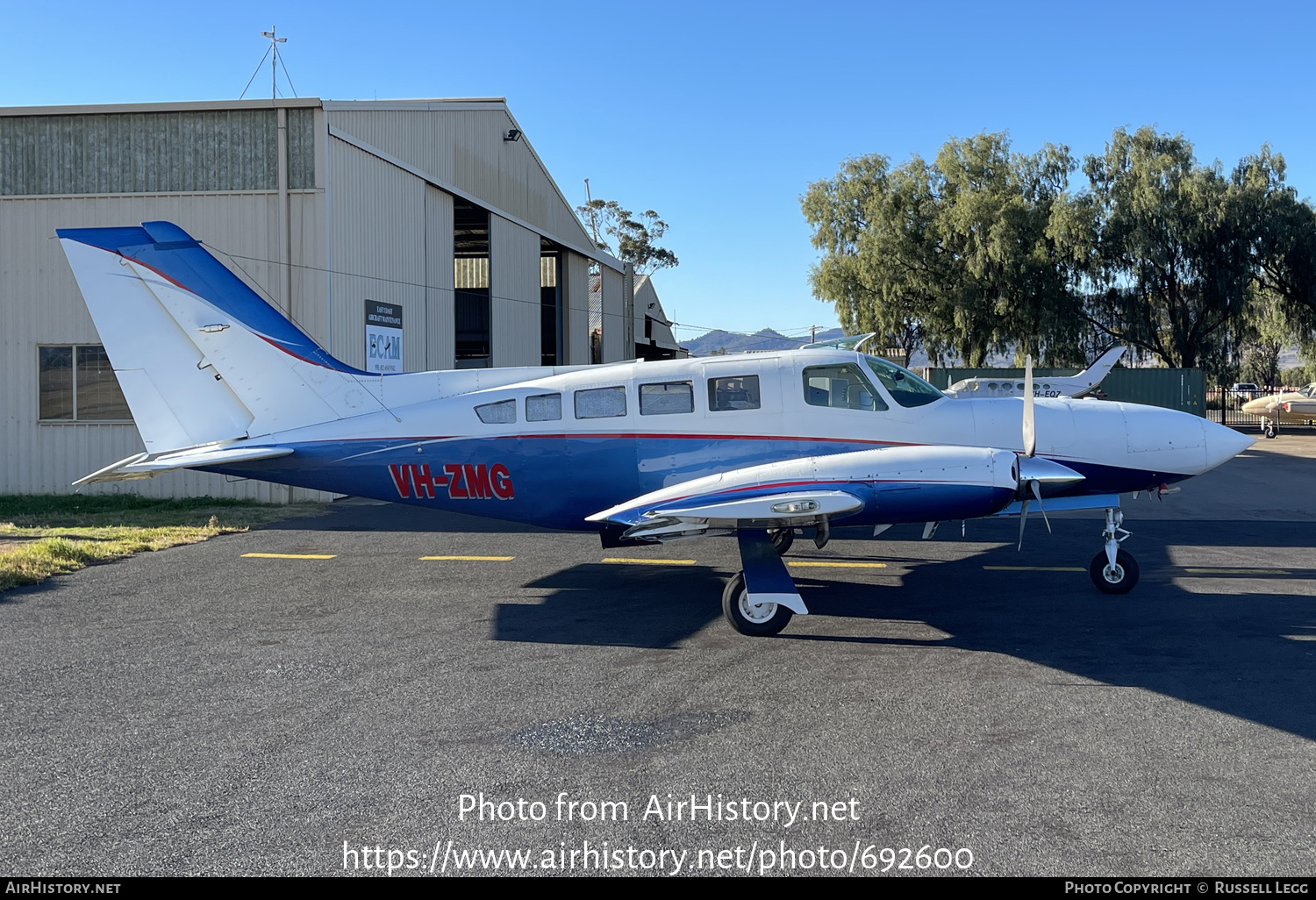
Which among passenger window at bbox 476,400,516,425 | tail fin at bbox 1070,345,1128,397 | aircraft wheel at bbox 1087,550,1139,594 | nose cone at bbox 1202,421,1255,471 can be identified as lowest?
aircraft wheel at bbox 1087,550,1139,594

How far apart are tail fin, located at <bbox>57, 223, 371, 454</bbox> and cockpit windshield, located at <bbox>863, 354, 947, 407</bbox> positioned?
19.3 feet

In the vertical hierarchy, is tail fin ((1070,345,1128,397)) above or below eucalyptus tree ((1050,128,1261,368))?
below

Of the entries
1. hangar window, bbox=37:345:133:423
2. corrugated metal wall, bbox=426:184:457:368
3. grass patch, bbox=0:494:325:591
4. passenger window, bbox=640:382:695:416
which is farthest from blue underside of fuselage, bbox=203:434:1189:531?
corrugated metal wall, bbox=426:184:457:368

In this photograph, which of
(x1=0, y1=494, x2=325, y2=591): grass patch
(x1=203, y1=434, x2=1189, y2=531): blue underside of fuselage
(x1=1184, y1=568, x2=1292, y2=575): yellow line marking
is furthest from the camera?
(x1=0, y1=494, x2=325, y2=591): grass patch

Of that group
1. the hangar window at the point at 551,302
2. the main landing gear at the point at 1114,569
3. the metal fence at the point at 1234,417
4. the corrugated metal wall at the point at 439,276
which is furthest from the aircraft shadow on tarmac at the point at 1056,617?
the metal fence at the point at 1234,417

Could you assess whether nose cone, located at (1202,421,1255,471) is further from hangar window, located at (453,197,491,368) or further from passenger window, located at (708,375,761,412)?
hangar window, located at (453,197,491,368)

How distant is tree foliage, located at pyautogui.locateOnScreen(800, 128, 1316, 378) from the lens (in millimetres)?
39344

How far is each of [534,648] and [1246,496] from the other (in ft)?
54.2

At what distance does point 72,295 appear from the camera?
18141mm

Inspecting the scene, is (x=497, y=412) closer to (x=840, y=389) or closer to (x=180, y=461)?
(x=180, y=461)

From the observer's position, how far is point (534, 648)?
803cm

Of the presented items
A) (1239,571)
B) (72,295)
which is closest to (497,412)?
(1239,571)
